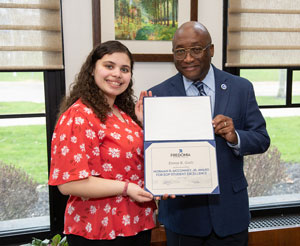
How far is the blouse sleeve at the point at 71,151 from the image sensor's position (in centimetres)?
108

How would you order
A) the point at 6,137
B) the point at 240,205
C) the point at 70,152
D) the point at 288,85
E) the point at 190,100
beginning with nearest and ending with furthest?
the point at 70,152
the point at 190,100
the point at 240,205
the point at 6,137
the point at 288,85

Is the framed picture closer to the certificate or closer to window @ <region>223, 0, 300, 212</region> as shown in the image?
window @ <region>223, 0, 300, 212</region>

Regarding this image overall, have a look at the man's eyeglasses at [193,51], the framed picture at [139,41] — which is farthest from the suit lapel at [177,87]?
the framed picture at [139,41]

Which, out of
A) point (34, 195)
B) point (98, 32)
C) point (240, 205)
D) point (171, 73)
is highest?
point (98, 32)

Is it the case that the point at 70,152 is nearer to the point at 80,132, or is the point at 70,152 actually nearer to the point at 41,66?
the point at 80,132

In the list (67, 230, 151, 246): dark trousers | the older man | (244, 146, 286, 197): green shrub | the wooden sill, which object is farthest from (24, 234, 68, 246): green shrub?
(244, 146, 286, 197): green shrub

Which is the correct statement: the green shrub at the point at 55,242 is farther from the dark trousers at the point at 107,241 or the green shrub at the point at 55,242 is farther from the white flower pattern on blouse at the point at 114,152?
→ the white flower pattern on blouse at the point at 114,152

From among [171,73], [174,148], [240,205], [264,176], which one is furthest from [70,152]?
[264,176]

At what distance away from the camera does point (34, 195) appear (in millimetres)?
1910

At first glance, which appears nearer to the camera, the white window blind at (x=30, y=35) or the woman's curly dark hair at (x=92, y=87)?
the woman's curly dark hair at (x=92, y=87)

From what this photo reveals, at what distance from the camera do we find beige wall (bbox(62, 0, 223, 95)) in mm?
1728

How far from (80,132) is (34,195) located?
3.32 feet

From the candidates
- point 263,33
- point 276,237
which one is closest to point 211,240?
point 276,237

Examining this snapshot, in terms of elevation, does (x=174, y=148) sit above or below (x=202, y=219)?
above
